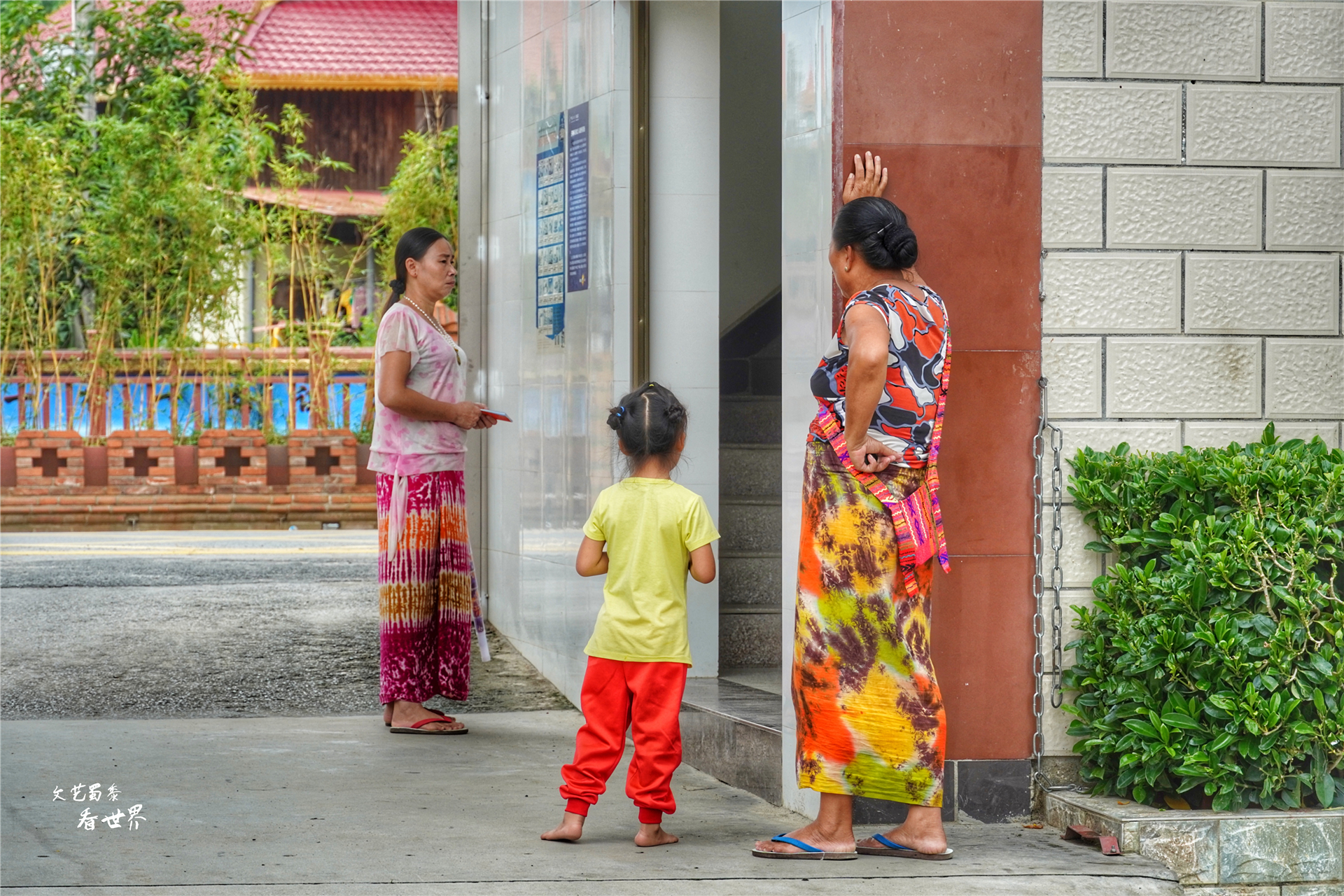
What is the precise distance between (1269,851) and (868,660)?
115 cm

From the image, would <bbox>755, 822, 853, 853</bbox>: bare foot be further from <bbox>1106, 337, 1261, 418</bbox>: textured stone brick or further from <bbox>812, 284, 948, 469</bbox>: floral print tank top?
<bbox>1106, 337, 1261, 418</bbox>: textured stone brick

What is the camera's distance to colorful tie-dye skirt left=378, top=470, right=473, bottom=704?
5707mm

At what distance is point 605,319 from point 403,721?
172cm

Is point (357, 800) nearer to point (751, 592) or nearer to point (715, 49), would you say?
point (751, 592)

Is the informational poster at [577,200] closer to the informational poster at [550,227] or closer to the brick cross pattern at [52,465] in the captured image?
the informational poster at [550,227]

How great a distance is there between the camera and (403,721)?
576 cm

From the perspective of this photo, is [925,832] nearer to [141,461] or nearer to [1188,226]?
[1188,226]

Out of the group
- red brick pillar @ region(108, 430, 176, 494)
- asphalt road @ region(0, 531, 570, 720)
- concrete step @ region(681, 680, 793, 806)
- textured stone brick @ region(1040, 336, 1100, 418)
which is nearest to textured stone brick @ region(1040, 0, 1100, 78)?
textured stone brick @ region(1040, 336, 1100, 418)

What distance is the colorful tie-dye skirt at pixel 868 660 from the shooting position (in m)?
3.89

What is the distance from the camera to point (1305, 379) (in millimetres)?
4516

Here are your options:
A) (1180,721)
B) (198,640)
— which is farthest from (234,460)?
(1180,721)

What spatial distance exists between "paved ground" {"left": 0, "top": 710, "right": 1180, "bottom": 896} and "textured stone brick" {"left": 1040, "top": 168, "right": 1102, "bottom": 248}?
5.62 feet

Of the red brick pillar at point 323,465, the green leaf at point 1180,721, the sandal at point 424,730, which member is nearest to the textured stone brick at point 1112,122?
the green leaf at point 1180,721

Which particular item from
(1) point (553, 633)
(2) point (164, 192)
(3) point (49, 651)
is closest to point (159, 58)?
(2) point (164, 192)
